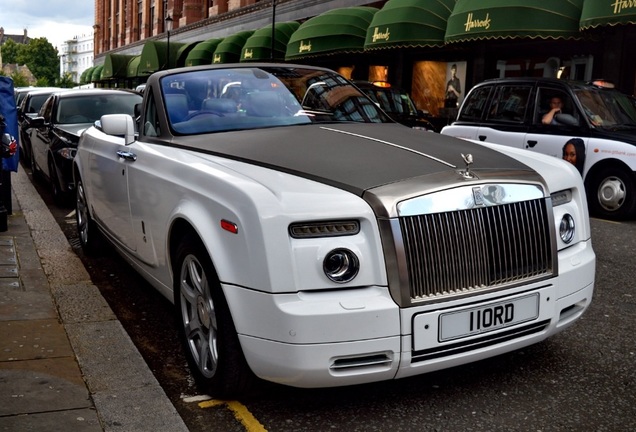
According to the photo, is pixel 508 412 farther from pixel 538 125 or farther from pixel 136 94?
pixel 136 94

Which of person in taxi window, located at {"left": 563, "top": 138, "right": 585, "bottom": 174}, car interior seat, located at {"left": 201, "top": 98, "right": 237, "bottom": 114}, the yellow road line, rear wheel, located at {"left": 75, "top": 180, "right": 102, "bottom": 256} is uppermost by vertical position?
car interior seat, located at {"left": 201, "top": 98, "right": 237, "bottom": 114}

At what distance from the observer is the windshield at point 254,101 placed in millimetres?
4645

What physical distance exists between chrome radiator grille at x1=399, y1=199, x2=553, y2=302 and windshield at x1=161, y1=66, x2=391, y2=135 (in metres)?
1.65

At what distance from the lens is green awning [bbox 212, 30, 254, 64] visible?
110 ft

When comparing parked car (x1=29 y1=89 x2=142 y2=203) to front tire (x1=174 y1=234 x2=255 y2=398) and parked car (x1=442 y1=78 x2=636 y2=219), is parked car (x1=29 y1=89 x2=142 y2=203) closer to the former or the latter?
parked car (x1=442 y1=78 x2=636 y2=219)

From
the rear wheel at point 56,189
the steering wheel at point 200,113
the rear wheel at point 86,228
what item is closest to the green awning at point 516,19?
the rear wheel at point 56,189

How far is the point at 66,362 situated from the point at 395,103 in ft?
41.0

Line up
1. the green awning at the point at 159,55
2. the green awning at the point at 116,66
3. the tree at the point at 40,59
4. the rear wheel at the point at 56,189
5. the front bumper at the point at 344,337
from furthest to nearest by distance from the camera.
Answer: the tree at the point at 40,59 → the green awning at the point at 116,66 → the green awning at the point at 159,55 → the rear wheel at the point at 56,189 → the front bumper at the point at 344,337

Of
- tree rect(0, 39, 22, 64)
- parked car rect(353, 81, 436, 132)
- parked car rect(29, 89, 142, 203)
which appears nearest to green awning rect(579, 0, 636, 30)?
parked car rect(353, 81, 436, 132)

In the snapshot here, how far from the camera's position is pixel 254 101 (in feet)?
15.6

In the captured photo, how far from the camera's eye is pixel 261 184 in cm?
334

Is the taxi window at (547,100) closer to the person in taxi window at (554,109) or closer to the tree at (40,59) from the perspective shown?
the person in taxi window at (554,109)

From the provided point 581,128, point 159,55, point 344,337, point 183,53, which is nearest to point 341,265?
point 344,337

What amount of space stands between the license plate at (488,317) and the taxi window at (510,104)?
7.55m
